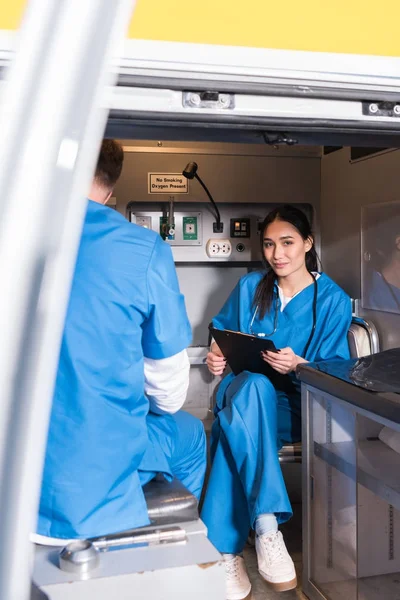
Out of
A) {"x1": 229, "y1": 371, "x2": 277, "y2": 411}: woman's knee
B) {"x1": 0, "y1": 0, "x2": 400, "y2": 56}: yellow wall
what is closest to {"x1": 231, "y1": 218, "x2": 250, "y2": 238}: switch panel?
{"x1": 229, "y1": 371, "x2": 277, "y2": 411}: woman's knee

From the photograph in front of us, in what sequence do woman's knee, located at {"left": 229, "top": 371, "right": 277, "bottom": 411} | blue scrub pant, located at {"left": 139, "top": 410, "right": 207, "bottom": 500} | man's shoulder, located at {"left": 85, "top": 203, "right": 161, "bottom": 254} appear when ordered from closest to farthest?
man's shoulder, located at {"left": 85, "top": 203, "right": 161, "bottom": 254} → blue scrub pant, located at {"left": 139, "top": 410, "right": 207, "bottom": 500} → woman's knee, located at {"left": 229, "top": 371, "right": 277, "bottom": 411}

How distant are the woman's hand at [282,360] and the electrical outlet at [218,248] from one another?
1.10m

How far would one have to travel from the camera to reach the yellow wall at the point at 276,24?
4.02ft

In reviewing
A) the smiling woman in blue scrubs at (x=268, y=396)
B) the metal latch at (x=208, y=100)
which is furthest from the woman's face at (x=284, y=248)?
the metal latch at (x=208, y=100)

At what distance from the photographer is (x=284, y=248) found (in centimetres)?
304

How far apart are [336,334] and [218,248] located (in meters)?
1.05

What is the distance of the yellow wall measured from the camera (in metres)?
1.23

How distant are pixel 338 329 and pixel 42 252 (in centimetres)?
260

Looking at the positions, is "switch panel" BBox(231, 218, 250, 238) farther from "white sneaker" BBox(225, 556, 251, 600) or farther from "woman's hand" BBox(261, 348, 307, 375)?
"white sneaker" BBox(225, 556, 251, 600)

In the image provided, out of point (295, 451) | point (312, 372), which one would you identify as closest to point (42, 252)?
point (312, 372)

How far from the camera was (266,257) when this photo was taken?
3107 millimetres

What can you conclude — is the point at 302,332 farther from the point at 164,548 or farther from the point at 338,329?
the point at 164,548

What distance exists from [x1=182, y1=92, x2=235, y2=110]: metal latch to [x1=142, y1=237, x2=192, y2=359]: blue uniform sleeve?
36 cm

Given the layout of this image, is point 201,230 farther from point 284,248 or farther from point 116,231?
point 116,231
